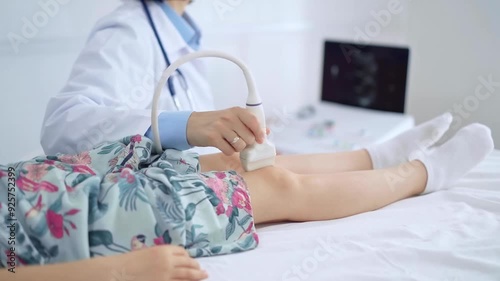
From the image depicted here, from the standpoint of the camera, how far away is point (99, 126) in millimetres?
1004

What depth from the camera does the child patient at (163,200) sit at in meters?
0.71

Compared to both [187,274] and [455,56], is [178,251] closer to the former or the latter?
[187,274]

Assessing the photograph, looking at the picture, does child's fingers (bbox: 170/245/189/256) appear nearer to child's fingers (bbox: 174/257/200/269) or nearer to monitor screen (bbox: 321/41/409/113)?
child's fingers (bbox: 174/257/200/269)

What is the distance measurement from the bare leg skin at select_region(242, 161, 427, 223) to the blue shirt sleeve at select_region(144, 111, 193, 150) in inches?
5.9

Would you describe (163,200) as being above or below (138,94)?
below

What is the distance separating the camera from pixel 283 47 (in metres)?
2.33

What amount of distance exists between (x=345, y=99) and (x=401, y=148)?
0.92 metres

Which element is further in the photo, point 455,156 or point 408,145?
point 408,145

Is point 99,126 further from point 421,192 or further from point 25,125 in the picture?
point 421,192

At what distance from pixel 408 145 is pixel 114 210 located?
768 millimetres

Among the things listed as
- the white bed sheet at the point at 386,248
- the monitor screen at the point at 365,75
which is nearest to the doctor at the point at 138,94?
the white bed sheet at the point at 386,248

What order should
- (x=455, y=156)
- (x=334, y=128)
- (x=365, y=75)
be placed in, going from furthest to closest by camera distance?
(x=365, y=75), (x=334, y=128), (x=455, y=156)

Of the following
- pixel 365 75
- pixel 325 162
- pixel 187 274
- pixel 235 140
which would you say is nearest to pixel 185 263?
pixel 187 274

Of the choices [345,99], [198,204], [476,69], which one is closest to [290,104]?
[345,99]
